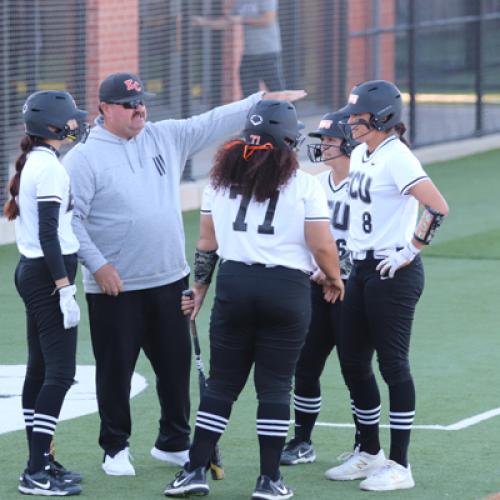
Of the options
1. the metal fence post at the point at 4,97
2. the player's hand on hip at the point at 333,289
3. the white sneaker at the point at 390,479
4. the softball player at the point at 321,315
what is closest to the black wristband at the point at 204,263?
the player's hand on hip at the point at 333,289

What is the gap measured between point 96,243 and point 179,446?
106 centimetres

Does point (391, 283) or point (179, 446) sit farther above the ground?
point (391, 283)

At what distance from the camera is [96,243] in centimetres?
664

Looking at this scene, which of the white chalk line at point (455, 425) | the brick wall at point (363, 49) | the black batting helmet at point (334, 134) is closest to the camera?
the black batting helmet at point (334, 134)

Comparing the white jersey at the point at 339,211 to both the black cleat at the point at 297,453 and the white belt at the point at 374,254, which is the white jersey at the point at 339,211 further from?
the black cleat at the point at 297,453

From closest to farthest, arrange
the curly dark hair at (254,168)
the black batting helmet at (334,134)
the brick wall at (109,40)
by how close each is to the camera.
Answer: the curly dark hair at (254,168) → the black batting helmet at (334,134) → the brick wall at (109,40)

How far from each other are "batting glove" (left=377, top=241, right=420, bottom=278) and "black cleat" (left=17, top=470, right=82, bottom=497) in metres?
1.66

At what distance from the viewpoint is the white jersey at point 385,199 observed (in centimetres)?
641

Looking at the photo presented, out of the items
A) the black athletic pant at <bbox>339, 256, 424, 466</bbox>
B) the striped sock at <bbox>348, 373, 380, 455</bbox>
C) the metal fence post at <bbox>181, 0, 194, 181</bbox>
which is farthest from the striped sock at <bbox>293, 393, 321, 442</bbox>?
the metal fence post at <bbox>181, 0, 194, 181</bbox>

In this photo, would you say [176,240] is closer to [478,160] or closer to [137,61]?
[137,61]

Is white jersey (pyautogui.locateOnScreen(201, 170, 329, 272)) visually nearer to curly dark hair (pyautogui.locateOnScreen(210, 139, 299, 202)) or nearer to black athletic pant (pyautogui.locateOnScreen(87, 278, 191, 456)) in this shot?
curly dark hair (pyautogui.locateOnScreen(210, 139, 299, 202))

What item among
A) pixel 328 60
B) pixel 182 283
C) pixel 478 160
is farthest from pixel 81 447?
pixel 478 160

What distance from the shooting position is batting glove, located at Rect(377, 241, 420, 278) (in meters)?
6.36

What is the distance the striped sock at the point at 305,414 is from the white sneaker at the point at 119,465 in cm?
86
